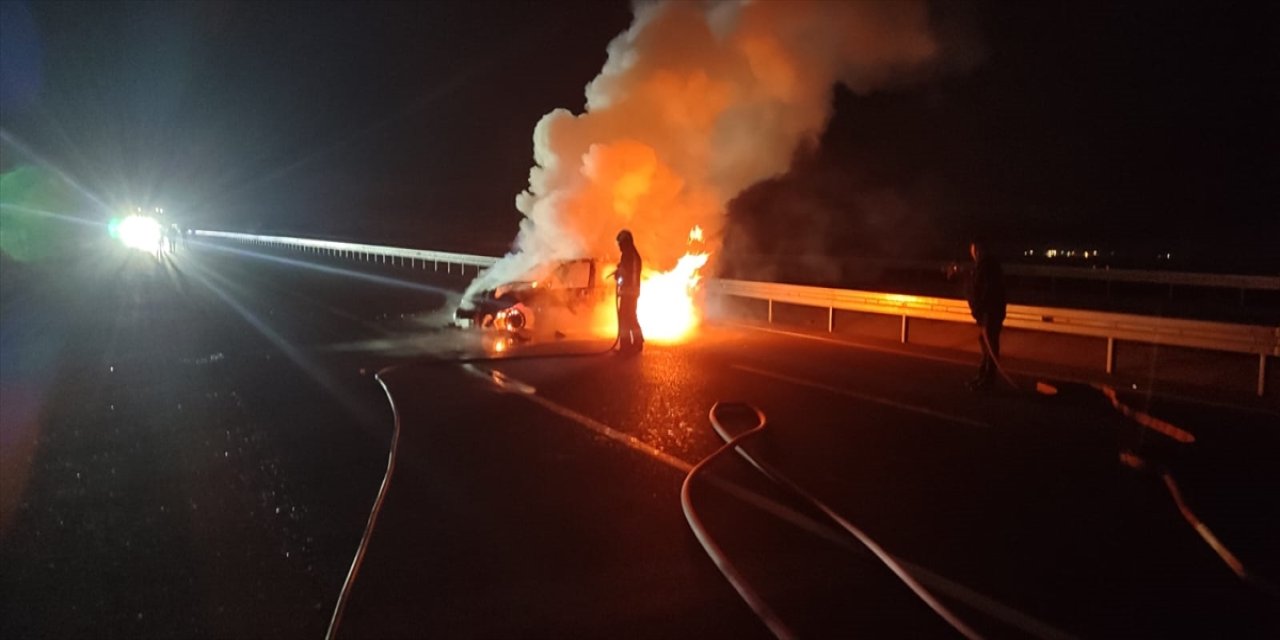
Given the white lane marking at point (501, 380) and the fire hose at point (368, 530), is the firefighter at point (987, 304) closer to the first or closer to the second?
the white lane marking at point (501, 380)

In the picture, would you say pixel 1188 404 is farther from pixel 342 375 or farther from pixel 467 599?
pixel 342 375

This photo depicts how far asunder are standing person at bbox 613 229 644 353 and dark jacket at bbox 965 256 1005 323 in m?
4.98

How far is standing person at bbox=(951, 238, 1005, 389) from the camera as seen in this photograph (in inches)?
465

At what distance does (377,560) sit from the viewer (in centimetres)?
592

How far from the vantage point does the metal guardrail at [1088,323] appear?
12.3m

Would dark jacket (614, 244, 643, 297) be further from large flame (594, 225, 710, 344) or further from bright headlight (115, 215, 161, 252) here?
bright headlight (115, 215, 161, 252)

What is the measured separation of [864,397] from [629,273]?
4745mm

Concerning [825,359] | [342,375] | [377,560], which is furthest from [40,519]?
[825,359]

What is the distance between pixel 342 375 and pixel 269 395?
1668mm

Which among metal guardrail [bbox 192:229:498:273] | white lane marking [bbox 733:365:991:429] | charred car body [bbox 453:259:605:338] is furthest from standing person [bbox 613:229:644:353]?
metal guardrail [bbox 192:229:498:273]

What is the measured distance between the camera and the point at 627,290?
14930 millimetres

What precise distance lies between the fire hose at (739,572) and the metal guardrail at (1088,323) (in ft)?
23.3

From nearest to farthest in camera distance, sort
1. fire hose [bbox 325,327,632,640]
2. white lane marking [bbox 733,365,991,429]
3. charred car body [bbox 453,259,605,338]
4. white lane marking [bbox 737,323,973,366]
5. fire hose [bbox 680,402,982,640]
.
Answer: fire hose [bbox 680,402,982,640] → fire hose [bbox 325,327,632,640] → white lane marking [bbox 733,365,991,429] → white lane marking [bbox 737,323,973,366] → charred car body [bbox 453,259,605,338]

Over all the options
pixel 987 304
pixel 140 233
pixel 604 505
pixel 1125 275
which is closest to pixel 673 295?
pixel 987 304
